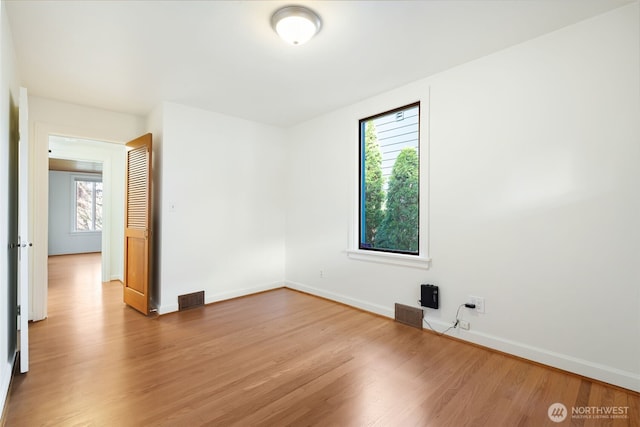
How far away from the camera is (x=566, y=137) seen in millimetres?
2240

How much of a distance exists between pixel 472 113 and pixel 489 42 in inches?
22.6

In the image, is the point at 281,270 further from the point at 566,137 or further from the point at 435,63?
the point at 566,137

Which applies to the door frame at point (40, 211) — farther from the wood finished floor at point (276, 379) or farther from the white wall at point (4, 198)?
the white wall at point (4, 198)

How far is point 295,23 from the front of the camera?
6.69 feet

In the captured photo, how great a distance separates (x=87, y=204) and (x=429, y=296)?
10.2m

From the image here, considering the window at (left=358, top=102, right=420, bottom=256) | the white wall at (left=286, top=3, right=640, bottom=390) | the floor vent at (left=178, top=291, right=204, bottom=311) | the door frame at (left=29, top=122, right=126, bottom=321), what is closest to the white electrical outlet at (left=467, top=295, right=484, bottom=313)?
the white wall at (left=286, top=3, right=640, bottom=390)

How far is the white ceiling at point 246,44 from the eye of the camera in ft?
6.59

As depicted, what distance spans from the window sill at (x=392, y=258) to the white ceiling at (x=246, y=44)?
Result: 1.89 meters

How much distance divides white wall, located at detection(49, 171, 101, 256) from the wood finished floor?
672cm

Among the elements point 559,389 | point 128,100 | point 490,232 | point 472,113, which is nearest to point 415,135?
point 472,113

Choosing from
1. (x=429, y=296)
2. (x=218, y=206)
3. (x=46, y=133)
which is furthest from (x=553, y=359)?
(x=46, y=133)

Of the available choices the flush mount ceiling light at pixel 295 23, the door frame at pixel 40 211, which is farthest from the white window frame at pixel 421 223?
the door frame at pixel 40 211

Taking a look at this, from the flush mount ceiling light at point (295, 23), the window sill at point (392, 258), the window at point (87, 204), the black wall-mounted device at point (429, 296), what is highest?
the flush mount ceiling light at point (295, 23)

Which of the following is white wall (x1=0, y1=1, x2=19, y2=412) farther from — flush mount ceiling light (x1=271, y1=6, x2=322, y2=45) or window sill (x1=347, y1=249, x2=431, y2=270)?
window sill (x1=347, y1=249, x2=431, y2=270)
